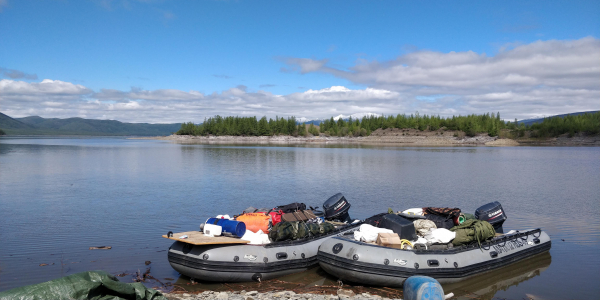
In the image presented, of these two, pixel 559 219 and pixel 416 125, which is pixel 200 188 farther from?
pixel 416 125

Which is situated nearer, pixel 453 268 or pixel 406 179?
pixel 453 268

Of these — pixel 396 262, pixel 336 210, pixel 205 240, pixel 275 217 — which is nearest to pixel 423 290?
pixel 396 262

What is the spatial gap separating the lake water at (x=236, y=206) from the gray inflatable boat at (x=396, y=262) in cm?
35

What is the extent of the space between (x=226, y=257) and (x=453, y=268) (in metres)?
4.92

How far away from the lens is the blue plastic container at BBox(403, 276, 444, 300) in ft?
18.4

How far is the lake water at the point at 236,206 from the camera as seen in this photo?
899 centimetres

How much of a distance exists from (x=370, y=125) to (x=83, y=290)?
151596 mm

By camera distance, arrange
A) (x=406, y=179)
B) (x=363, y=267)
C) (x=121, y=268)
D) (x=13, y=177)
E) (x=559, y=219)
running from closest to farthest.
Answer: (x=363, y=267)
(x=121, y=268)
(x=559, y=219)
(x=13, y=177)
(x=406, y=179)

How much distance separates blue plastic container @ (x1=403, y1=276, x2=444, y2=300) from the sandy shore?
327 feet

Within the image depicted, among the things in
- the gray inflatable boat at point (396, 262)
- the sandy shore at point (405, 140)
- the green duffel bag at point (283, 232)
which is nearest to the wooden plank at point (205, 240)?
the green duffel bag at point (283, 232)

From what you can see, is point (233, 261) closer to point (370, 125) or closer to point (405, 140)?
point (405, 140)

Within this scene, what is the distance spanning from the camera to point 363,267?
8.12 metres

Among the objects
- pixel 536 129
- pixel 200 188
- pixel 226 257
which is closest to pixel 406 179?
pixel 200 188

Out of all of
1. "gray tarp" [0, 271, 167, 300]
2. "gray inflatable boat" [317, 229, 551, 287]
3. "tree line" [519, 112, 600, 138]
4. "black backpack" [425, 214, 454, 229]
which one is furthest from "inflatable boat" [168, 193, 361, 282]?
"tree line" [519, 112, 600, 138]
